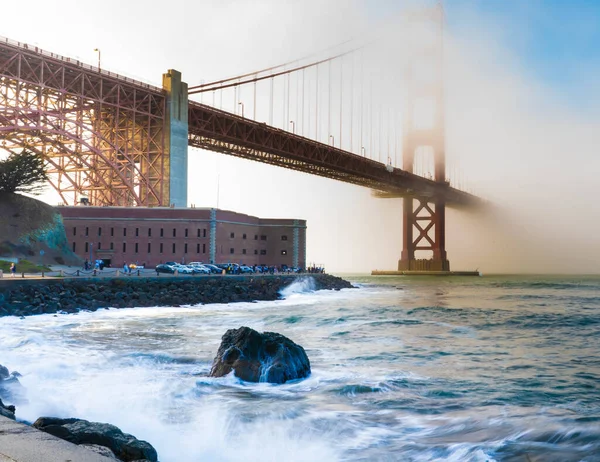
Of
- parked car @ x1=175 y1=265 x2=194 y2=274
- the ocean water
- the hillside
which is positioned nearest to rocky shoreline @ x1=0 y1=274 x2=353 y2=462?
the ocean water

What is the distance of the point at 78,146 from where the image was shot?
5409 centimetres

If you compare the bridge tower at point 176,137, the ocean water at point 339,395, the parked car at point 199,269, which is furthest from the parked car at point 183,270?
the ocean water at point 339,395

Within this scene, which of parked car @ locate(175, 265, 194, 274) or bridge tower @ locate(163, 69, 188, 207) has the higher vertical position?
bridge tower @ locate(163, 69, 188, 207)

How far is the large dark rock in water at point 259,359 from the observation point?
38.8ft

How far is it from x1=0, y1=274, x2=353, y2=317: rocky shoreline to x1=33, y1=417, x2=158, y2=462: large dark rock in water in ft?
59.5

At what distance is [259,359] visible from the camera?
39.4 ft

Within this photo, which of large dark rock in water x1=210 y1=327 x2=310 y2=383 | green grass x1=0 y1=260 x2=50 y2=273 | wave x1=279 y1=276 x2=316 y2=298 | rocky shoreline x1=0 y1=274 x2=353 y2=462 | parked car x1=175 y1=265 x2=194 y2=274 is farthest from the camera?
wave x1=279 y1=276 x2=316 y2=298

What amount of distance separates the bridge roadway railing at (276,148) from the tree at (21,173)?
17795 millimetres

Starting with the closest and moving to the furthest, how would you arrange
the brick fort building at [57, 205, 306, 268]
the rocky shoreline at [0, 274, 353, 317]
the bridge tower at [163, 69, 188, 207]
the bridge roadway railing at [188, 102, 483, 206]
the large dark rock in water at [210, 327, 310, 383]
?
1. the large dark rock in water at [210, 327, 310, 383]
2. the rocky shoreline at [0, 274, 353, 317]
3. the brick fort building at [57, 205, 306, 268]
4. the bridge tower at [163, 69, 188, 207]
5. the bridge roadway railing at [188, 102, 483, 206]

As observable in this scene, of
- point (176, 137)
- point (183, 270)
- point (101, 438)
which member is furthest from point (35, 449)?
point (176, 137)

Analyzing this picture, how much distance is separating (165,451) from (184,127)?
50263mm

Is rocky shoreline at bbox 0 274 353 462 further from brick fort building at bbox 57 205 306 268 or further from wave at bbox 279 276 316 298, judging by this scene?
A: brick fort building at bbox 57 205 306 268

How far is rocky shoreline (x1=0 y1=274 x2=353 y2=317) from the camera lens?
973 inches

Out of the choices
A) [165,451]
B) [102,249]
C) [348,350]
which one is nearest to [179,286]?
[102,249]
